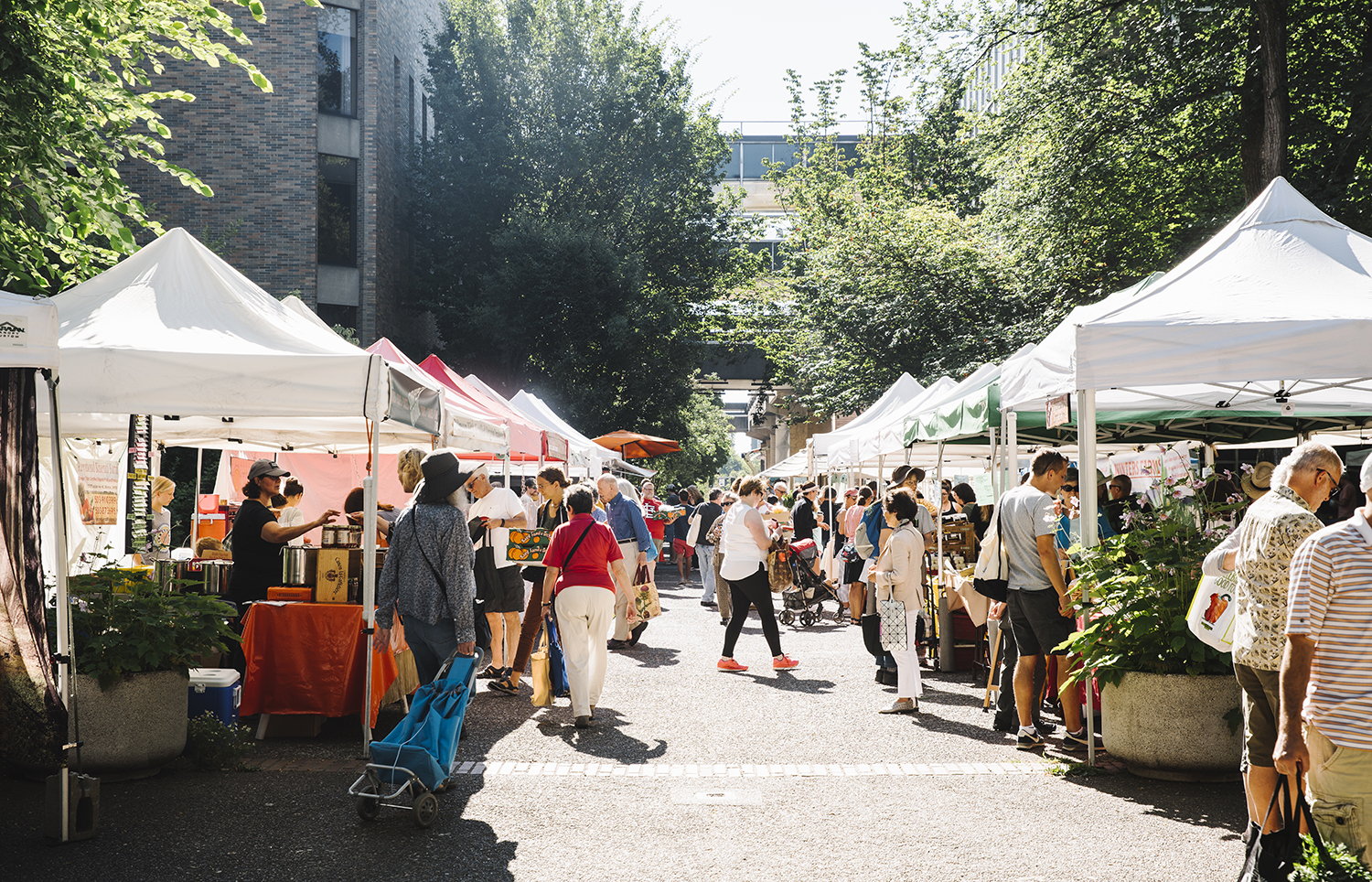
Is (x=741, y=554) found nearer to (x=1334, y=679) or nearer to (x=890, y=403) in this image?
(x=1334, y=679)

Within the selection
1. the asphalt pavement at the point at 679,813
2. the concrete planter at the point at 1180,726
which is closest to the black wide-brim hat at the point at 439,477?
the asphalt pavement at the point at 679,813

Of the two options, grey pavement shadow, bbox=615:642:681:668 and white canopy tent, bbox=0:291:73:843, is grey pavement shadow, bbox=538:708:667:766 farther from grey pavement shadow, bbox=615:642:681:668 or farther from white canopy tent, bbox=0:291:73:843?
white canopy tent, bbox=0:291:73:843

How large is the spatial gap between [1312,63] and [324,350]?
15.1 m

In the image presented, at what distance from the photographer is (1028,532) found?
7.87 metres

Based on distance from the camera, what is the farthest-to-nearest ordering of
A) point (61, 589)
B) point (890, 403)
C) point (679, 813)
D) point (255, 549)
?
point (890, 403), point (255, 549), point (679, 813), point (61, 589)

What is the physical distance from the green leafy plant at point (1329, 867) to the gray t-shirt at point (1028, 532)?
4.07 metres

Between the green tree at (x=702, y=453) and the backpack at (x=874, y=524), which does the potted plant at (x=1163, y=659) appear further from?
the green tree at (x=702, y=453)

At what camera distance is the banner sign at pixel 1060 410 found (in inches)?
301

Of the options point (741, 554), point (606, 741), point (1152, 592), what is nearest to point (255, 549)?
point (606, 741)

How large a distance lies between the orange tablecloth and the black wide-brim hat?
1786 mm

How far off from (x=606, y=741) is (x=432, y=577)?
8.03 ft

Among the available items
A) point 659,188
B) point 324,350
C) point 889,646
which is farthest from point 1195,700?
point 659,188

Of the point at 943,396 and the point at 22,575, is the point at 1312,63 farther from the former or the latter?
the point at 22,575

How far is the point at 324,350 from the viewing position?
24.7 ft
